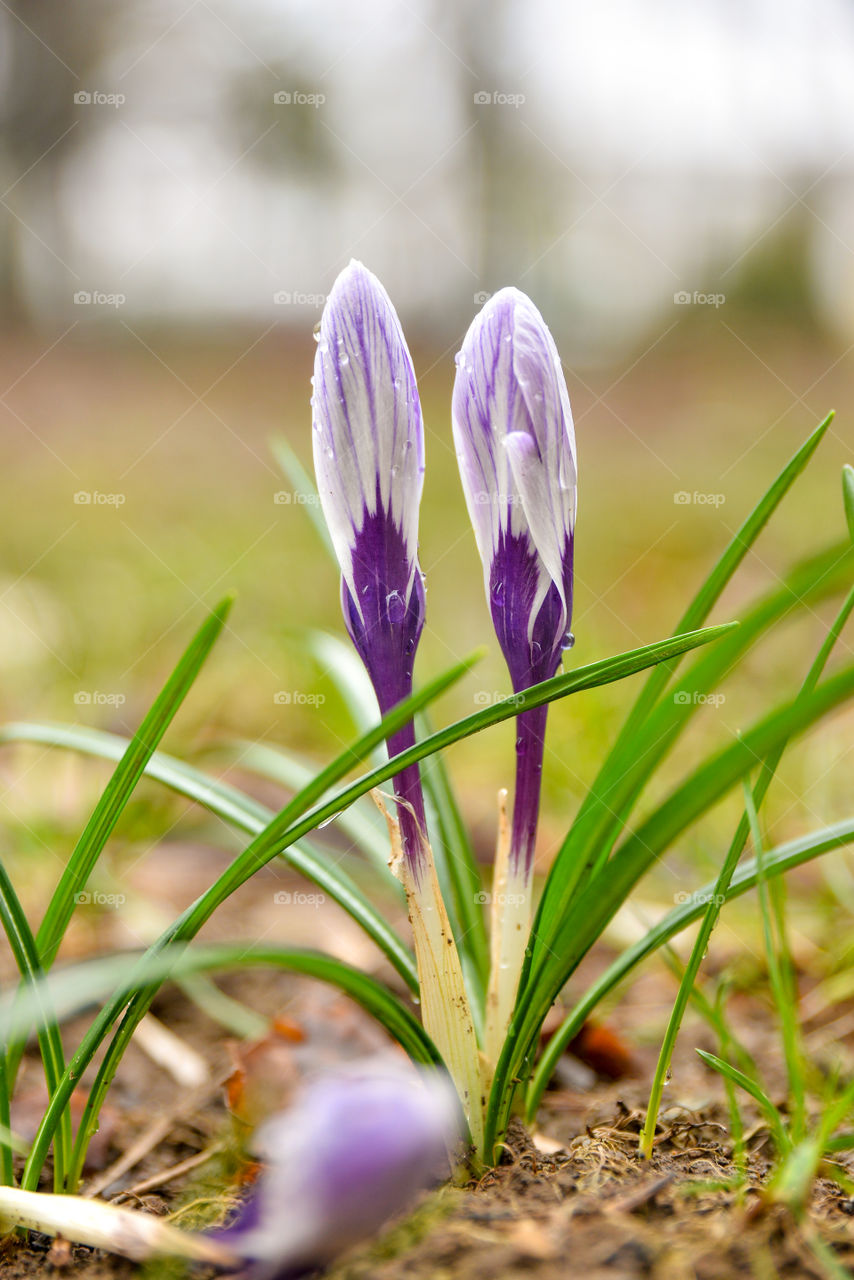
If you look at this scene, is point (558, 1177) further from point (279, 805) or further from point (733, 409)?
point (733, 409)

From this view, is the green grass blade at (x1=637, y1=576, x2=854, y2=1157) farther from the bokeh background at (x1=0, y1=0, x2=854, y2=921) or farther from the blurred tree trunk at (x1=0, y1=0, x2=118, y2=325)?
the blurred tree trunk at (x1=0, y1=0, x2=118, y2=325)

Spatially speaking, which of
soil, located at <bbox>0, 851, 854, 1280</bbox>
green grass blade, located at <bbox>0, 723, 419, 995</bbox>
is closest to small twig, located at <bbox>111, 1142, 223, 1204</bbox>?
soil, located at <bbox>0, 851, 854, 1280</bbox>

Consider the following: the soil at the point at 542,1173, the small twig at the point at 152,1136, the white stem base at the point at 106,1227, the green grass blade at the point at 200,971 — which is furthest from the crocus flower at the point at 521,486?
the small twig at the point at 152,1136

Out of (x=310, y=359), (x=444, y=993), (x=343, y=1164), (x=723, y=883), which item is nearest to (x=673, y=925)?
(x=723, y=883)

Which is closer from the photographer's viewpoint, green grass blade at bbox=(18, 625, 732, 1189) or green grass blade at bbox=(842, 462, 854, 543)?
green grass blade at bbox=(18, 625, 732, 1189)

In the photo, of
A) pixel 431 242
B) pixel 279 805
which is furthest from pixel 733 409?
pixel 279 805

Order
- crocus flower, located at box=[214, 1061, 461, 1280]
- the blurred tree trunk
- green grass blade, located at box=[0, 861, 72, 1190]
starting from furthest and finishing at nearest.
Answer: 1. the blurred tree trunk
2. green grass blade, located at box=[0, 861, 72, 1190]
3. crocus flower, located at box=[214, 1061, 461, 1280]

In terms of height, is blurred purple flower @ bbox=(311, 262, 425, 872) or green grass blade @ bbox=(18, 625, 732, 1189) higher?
blurred purple flower @ bbox=(311, 262, 425, 872)
